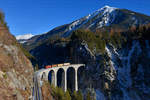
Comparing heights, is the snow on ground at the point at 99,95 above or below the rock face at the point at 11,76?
below

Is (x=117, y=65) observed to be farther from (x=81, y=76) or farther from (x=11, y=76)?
(x=11, y=76)

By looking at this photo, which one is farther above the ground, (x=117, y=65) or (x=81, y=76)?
(x=117, y=65)

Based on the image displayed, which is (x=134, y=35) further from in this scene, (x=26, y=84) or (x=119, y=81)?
(x=26, y=84)

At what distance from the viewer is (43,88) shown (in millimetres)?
38000

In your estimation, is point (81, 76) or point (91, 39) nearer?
point (81, 76)

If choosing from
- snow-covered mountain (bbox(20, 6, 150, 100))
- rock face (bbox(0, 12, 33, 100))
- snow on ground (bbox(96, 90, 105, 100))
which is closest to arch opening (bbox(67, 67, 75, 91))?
snow-covered mountain (bbox(20, 6, 150, 100))

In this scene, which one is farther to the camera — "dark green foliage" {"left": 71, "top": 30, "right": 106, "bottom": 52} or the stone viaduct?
"dark green foliage" {"left": 71, "top": 30, "right": 106, "bottom": 52}

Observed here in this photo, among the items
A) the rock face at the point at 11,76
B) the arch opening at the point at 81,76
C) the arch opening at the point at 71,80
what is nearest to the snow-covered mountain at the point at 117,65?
the arch opening at the point at 81,76

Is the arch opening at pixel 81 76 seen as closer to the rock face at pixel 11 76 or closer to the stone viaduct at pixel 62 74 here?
the stone viaduct at pixel 62 74

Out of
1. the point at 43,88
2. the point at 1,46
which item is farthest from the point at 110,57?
the point at 1,46

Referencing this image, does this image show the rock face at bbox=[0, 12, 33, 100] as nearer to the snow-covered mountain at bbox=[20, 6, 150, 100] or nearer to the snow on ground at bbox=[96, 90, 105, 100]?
the snow-covered mountain at bbox=[20, 6, 150, 100]

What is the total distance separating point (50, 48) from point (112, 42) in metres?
51.3

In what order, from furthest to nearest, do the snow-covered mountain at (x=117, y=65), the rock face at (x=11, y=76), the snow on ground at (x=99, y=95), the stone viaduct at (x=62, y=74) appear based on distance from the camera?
the snow on ground at (x=99, y=95) → the snow-covered mountain at (x=117, y=65) → the stone viaduct at (x=62, y=74) → the rock face at (x=11, y=76)

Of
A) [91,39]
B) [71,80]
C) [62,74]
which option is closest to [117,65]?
[91,39]
